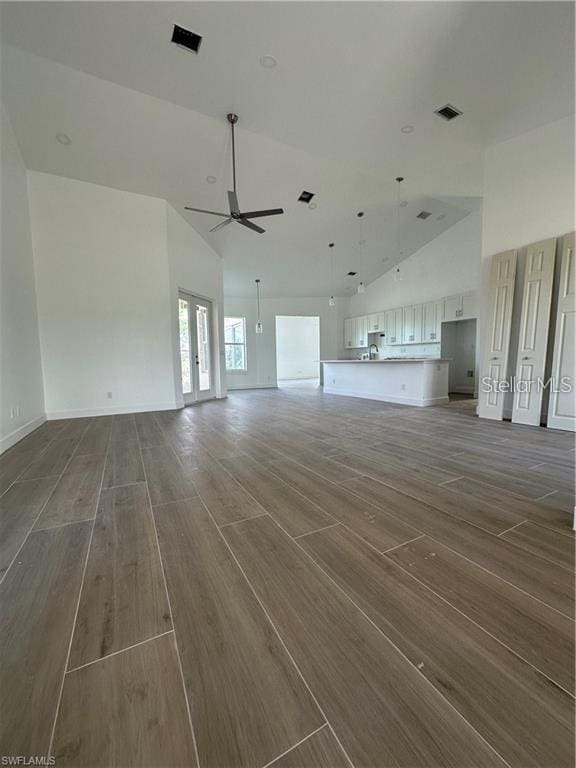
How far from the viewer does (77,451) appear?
324 cm

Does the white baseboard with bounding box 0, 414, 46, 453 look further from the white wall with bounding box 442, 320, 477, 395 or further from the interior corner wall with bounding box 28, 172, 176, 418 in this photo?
the white wall with bounding box 442, 320, 477, 395

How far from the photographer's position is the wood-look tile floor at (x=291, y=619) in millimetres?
746

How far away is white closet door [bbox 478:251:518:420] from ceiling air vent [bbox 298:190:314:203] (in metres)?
3.29

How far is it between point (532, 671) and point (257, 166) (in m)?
5.89

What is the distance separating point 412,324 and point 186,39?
7.00 m

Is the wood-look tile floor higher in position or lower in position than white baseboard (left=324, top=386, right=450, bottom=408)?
higher

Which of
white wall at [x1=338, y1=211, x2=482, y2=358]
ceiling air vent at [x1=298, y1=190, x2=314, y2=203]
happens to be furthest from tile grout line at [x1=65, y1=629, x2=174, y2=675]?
white wall at [x1=338, y1=211, x2=482, y2=358]

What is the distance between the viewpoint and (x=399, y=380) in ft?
20.0

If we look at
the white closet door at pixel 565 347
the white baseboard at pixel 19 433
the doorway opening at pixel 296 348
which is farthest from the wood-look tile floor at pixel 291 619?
the doorway opening at pixel 296 348

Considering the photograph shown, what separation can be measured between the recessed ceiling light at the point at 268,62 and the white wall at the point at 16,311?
3.12 metres

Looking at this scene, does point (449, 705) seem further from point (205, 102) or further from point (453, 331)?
point (453, 331)

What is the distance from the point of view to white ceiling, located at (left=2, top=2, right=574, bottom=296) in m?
2.74

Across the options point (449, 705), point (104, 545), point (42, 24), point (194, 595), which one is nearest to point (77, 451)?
point (104, 545)

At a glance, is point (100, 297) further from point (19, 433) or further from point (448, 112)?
point (448, 112)
